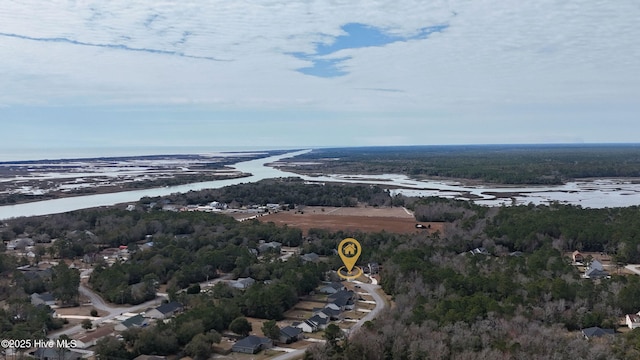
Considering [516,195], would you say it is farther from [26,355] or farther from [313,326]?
[26,355]

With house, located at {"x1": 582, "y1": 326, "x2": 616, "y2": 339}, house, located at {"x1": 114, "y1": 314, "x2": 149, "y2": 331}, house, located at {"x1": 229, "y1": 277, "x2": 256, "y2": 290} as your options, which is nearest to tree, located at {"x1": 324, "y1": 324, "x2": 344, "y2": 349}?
house, located at {"x1": 114, "y1": 314, "x2": 149, "y2": 331}

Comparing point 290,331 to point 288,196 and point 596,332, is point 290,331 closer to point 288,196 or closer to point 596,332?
point 596,332

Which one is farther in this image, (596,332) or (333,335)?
(596,332)

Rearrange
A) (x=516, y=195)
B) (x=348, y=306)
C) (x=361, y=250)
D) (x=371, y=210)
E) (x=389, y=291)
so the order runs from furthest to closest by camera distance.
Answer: (x=516, y=195)
(x=371, y=210)
(x=361, y=250)
(x=389, y=291)
(x=348, y=306)

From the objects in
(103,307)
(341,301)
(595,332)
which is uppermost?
(595,332)

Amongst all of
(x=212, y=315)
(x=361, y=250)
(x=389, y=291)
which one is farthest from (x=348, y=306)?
(x=361, y=250)

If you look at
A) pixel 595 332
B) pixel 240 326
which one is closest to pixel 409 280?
pixel 595 332
